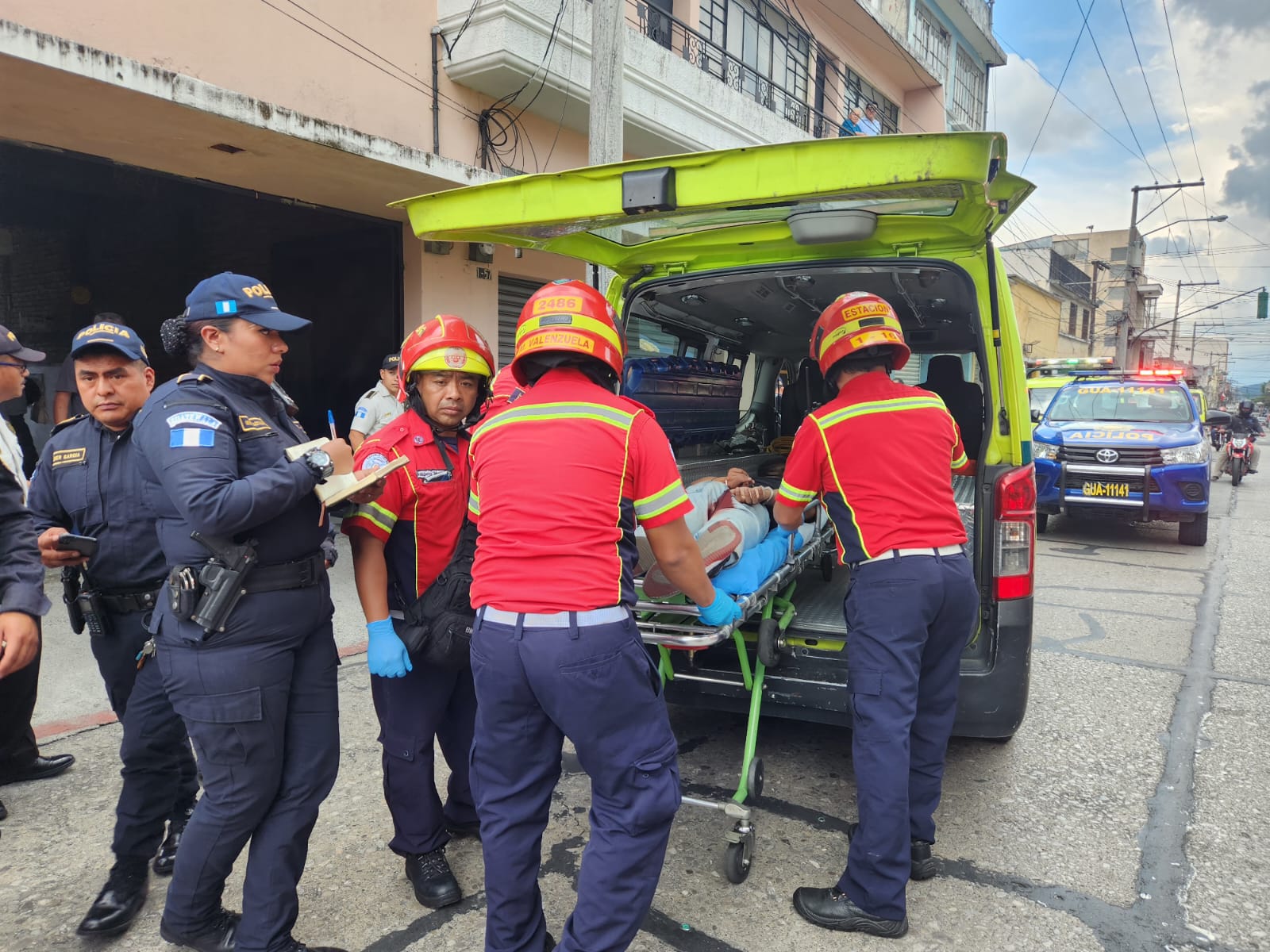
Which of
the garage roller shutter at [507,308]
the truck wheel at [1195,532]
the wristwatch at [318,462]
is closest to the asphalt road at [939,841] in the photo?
the wristwatch at [318,462]

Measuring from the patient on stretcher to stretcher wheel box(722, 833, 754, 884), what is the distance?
2.70 ft

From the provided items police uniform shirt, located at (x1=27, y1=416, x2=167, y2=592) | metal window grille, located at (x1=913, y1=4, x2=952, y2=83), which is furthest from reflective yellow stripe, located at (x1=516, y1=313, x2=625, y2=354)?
metal window grille, located at (x1=913, y1=4, x2=952, y2=83)

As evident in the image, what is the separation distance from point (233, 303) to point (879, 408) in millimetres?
1965

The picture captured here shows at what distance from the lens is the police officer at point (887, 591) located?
2.51 metres

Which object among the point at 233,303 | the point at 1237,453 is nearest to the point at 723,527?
the point at 233,303

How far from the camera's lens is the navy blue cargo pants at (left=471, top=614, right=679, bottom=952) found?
194cm

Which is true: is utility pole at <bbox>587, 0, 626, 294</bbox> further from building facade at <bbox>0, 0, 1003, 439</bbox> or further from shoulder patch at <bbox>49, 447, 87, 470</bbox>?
shoulder patch at <bbox>49, 447, 87, 470</bbox>

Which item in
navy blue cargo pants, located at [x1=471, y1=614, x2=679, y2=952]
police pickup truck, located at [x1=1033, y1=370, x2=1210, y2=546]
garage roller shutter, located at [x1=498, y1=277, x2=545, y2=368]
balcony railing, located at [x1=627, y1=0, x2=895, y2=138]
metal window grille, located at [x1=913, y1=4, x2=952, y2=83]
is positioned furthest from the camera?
metal window grille, located at [x1=913, y1=4, x2=952, y2=83]

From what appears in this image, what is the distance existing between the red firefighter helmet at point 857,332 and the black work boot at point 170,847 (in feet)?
8.85

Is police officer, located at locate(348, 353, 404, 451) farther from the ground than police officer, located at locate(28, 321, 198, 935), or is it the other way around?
police officer, located at locate(348, 353, 404, 451)

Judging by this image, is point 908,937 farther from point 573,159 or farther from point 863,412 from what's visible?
point 573,159

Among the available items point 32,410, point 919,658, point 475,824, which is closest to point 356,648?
point 475,824

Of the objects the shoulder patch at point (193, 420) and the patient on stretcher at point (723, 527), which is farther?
the patient on stretcher at point (723, 527)

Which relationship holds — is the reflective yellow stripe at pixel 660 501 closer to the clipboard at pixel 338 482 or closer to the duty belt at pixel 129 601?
the clipboard at pixel 338 482
